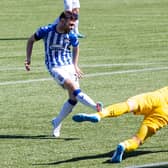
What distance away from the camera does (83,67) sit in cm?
1962

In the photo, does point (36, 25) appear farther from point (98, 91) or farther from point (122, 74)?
point (98, 91)

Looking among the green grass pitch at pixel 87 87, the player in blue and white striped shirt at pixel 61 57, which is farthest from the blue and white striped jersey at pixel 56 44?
the green grass pitch at pixel 87 87

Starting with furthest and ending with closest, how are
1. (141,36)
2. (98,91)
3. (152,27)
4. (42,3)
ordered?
(42,3) < (152,27) < (141,36) < (98,91)

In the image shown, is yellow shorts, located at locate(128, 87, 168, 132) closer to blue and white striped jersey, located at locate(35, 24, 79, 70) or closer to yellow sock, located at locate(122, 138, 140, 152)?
yellow sock, located at locate(122, 138, 140, 152)

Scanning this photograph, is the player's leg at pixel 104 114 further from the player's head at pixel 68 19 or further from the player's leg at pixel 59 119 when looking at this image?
the player's leg at pixel 59 119

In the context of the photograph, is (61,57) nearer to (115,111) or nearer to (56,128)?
(56,128)

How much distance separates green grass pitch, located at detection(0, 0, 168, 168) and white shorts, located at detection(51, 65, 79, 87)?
73cm

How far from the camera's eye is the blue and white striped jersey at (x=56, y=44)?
38.9 ft

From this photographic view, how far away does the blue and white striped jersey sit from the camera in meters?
11.9

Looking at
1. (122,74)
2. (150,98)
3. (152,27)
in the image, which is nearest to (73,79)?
(150,98)

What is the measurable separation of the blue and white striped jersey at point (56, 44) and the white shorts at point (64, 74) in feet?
0.24

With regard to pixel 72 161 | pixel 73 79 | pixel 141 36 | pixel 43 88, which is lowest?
pixel 72 161

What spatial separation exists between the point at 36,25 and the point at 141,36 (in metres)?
5.05

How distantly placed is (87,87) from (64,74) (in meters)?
4.90
